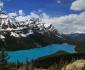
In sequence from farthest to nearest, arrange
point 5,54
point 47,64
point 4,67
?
point 47,64, point 5,54, point 4,67

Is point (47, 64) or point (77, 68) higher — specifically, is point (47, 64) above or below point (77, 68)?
below

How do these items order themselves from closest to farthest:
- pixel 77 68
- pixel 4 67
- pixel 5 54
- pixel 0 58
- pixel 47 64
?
pixel 4 67 < pixel 77 68 < pixel 0 58 < pixel 5 54 < pixel 47 64

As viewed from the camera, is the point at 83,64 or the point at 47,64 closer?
the point at 83,64

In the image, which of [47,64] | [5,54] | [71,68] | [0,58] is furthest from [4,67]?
[47,64]

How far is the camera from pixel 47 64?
253 ft

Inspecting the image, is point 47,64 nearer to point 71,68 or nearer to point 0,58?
point 0,58

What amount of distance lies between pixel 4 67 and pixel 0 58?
1984 centimetres

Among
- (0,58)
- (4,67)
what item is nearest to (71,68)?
(4,67)

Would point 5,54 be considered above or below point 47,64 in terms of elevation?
above

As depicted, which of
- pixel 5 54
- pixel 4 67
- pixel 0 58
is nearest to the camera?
pixel 4 67

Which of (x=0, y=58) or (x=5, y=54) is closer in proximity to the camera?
(x=0, y=58)

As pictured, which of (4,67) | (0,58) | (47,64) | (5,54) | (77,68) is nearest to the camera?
(4,67)

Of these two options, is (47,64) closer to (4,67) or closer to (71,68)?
(71,68)

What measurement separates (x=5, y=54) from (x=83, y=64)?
22862 mm
